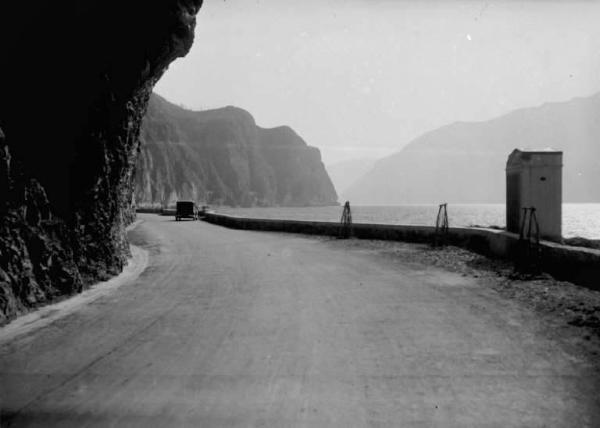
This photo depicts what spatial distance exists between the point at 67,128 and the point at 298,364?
6.58 metres

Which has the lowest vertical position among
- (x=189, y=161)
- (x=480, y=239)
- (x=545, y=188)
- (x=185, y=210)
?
(x=185, y=210)

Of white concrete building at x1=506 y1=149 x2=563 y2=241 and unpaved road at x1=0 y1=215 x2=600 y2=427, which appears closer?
unpaved road at x1=0 y1=215 x2=600 y2=427

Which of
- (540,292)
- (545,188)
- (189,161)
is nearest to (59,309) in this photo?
(540,292)

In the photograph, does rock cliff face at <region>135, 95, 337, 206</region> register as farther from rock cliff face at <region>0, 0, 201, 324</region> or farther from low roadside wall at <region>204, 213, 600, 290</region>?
rock cliff face at <region>0, 0, 201, 324</region>

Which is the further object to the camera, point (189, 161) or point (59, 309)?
point (189, 161)

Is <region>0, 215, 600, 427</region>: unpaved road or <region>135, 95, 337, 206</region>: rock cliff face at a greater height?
<region>135, 95, 337, 206</region>: rock cliff face

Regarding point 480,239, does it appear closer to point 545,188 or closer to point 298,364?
point 545,188

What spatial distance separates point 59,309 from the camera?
7.38 m

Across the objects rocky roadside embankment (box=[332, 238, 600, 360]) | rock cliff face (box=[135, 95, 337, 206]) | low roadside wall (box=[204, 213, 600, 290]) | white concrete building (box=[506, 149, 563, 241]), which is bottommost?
rocky roadside embankment (box=[332, 238, 600, 360])

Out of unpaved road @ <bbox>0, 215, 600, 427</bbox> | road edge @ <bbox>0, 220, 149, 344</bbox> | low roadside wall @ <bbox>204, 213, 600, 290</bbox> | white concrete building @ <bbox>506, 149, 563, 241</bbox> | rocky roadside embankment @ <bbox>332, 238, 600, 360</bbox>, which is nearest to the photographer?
unpaved road @ <bbox>0, 215, 600, 427</bbox>

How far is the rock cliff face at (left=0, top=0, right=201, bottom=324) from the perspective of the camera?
7395 millimetres

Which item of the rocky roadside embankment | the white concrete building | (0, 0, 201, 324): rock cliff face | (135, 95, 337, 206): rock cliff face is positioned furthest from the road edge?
(135, 95, 337, 206): rock cliff face

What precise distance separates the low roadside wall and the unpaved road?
5.62 feet

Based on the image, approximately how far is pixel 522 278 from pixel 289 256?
22.4 ft
